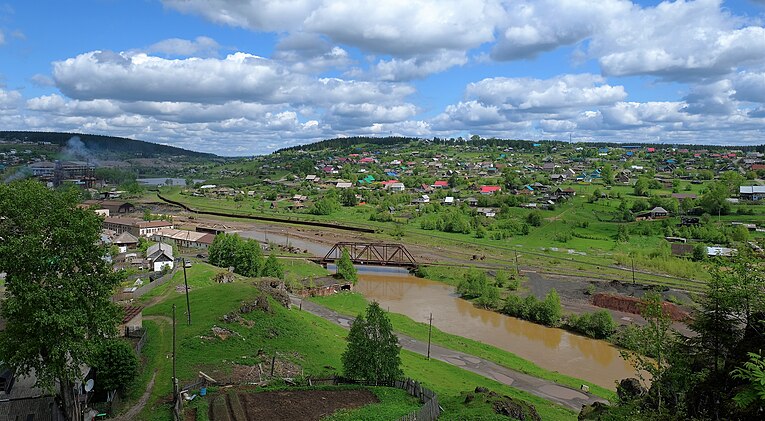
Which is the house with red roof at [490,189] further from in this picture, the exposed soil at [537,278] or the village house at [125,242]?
the village house at [125,242]

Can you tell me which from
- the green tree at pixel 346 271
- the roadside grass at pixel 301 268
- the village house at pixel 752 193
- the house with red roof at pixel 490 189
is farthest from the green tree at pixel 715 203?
the roadside grass at pixel 301 268

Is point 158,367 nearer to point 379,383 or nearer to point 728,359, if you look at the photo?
point 379,383

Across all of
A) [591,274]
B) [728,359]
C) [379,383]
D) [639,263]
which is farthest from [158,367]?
[639,263]

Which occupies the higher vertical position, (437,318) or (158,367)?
(158,367)

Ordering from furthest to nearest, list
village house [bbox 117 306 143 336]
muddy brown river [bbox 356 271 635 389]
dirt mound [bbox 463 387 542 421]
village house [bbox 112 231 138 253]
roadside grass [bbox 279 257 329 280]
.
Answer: village house [bbox 112 231 138 253]
roadside grass [bbox 279 257 329 280]
muddy brown river [bbox 356 271 635 389]
village house [bbox 117 306 143 336]
dirt mound [bbox 463 387 542 421]

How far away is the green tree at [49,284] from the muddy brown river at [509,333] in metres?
34.9

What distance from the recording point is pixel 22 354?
60.4ft

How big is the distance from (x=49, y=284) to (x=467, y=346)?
111 feet

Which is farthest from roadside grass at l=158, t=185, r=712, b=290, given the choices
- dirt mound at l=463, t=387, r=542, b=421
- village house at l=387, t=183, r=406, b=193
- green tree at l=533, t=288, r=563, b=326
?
dirt mound at l=463, t=387, r=542, b=421

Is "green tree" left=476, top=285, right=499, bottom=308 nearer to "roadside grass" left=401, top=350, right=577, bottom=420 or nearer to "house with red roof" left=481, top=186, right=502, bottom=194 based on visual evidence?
"roadside grass" left=401, top=350, right=577, bottom=420

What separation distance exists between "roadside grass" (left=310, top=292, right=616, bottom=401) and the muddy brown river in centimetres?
198

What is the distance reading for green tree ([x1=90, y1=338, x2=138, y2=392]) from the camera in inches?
899

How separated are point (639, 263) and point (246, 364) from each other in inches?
2708

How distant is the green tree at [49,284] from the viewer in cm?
1827
